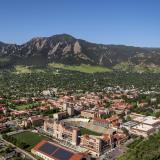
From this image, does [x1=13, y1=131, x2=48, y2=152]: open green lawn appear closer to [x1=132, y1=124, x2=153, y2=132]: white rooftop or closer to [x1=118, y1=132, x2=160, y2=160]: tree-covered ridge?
[x1=118, y1=132, x2=160, y2=160]: tree-covered ridge

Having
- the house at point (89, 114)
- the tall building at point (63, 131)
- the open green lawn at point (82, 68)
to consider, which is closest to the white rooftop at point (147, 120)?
the house at point (89, 114)

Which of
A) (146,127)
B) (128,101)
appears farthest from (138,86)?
(146,127)

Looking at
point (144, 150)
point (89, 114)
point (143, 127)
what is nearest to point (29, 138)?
point (89, 114)

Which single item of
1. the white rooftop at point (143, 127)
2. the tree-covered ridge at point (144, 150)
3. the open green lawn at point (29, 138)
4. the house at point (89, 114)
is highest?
the tree-covered ridge at point (144, 150)

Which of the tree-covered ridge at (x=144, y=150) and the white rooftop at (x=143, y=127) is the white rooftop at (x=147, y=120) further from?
the tree-covered ridge at (x=144, y=150)

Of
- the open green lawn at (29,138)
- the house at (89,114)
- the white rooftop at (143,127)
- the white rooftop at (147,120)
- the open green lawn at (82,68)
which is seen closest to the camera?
the open green lawn at (29,138)

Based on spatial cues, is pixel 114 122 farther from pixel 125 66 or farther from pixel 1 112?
pixel 125 66
